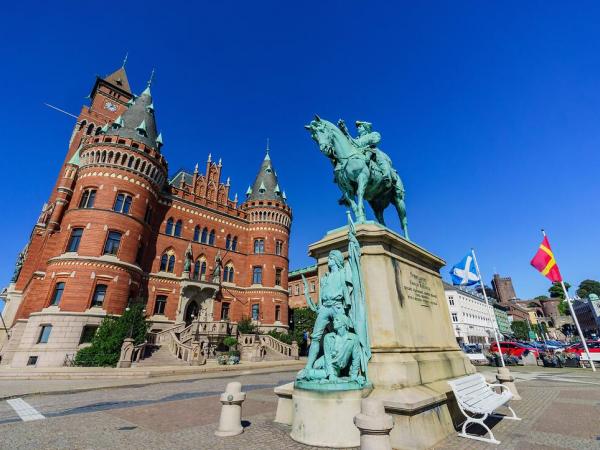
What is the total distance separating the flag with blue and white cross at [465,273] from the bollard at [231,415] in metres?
15.8

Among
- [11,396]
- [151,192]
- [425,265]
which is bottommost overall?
[11,396]

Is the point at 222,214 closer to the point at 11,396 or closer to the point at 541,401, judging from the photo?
the point at 11,396

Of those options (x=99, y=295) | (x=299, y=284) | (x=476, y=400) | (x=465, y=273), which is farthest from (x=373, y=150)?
(x=299, y=284)

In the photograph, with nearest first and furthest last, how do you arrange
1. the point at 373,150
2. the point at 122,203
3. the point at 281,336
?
the point at 373,150, the point at 122,203, the point at 281,336

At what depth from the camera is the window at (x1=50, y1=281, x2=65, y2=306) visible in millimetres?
21547

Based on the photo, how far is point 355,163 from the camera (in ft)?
22.8

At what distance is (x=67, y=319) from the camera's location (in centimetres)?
2084

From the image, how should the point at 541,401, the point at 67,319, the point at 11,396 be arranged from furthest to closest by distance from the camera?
the point at 67,319 → the point at 11,396 → the point at 541,401

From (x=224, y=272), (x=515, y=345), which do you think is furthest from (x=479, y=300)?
(x=224, y=272)

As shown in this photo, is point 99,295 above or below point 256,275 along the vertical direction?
below

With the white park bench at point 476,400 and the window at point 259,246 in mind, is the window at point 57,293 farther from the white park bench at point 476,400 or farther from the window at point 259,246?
the white park bench at point 476,400

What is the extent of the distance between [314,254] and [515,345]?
95.5 ft

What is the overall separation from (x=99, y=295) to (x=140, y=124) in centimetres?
1607

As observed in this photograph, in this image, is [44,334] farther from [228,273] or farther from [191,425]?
[191,425]
